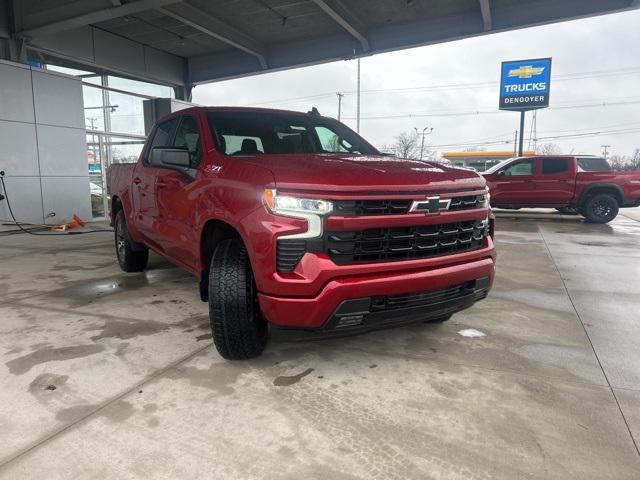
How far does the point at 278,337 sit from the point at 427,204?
46.3 inches

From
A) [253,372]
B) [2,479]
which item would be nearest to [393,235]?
[253,372]

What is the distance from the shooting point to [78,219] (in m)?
11.0

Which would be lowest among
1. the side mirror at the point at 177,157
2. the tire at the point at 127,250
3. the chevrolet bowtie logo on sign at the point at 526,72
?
the tire at the point at 127,250

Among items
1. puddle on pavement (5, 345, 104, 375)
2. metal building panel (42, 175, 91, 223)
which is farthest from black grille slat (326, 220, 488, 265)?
metal building panel (42, 175, 91, 223)

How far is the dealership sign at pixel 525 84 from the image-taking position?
72.0 ft

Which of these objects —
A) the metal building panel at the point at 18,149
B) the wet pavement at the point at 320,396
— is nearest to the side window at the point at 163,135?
the wet pavement at the point at 320,396

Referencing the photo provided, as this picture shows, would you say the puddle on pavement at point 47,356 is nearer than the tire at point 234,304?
No

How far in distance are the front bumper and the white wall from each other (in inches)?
382

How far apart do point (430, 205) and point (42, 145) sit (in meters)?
10.6

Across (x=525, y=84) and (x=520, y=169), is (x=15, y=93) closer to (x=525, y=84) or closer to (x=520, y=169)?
(x=520, y=169)

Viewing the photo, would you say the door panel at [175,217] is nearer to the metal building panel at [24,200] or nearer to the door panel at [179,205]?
the door panel at [179,205]

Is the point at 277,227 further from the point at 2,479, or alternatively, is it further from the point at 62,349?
the point at 62,349

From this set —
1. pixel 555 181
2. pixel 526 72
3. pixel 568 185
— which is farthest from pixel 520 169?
pixel 526 72

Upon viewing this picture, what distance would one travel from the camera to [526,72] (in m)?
22.2
